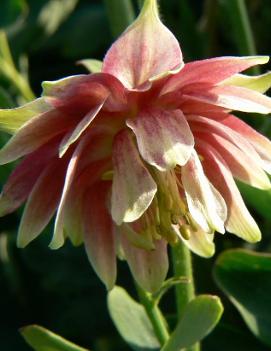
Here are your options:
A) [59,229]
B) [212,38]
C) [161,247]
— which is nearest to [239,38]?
[212,38]

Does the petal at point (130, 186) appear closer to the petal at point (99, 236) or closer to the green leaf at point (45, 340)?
the petal at point (99, 236)

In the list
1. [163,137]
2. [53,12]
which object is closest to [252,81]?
[163,137]

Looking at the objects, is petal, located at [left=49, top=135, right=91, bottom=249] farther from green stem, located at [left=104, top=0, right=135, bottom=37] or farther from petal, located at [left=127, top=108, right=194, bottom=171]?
green stem, located at [left=104, top=0, right=135, bottom=37]

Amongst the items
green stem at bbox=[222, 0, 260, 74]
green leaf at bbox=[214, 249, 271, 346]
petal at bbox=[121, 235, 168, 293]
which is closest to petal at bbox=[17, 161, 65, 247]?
petal at bbox=[121, 235, 168, 293]

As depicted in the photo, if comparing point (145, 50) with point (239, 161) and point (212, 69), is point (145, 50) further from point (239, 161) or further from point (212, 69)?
point (239, 161)

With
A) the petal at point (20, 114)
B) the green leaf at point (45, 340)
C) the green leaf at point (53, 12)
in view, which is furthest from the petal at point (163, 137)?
the green leaf at point (53, 12)

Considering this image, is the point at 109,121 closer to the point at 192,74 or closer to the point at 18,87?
the point at 192,74
